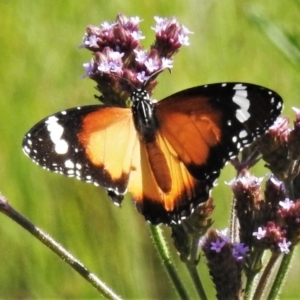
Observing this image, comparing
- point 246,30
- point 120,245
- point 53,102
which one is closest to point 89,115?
point 120,245

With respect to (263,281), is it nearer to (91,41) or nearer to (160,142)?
(160,142)

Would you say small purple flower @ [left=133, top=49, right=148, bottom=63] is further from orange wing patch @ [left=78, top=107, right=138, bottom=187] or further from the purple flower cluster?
orange wing patch @ [left=78, top=107, right=138, bottom=187]

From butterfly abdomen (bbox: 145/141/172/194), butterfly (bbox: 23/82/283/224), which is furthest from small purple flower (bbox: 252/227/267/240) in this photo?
butterfly abdomen (bbox: 145/141/172/194)

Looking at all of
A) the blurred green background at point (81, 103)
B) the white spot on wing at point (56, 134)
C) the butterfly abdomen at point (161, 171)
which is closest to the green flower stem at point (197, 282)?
the butterfly abdomen at point (161, 171)

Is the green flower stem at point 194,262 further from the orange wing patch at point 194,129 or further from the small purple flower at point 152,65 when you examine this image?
the small purple flower at point 152,65

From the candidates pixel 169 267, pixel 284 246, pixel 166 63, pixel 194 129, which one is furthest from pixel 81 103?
pixel 284 246

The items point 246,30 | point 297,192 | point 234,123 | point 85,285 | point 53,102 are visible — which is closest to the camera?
point 234,123

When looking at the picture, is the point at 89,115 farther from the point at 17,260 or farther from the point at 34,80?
the point at 34,80
